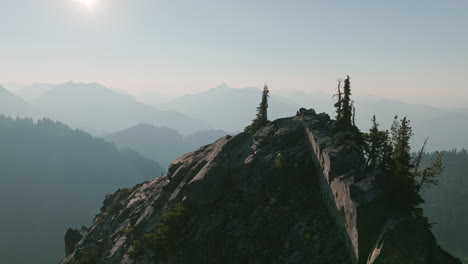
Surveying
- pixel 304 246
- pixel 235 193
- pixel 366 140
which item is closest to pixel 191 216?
pixel 235 193

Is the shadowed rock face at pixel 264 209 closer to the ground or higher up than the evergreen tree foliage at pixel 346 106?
closer to the ground

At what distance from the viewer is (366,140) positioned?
4266 cm

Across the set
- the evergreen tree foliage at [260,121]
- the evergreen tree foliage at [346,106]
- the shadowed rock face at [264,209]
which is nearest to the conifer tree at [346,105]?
the evergreen tree foliage at [346,106]

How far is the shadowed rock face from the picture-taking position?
28125 mm

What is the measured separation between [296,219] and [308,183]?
5538 millimetres

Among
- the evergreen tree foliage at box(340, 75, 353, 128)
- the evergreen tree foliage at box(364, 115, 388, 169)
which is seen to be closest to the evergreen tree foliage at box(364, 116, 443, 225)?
the evergreen tree foliage at box(364, 115, 388, 169)

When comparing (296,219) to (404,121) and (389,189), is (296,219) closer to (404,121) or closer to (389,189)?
(389,189)

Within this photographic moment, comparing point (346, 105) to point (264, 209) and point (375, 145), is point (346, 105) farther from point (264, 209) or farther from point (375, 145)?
point (264, 209)

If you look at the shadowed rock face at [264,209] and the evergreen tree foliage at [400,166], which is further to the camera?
the shadowed rock face at [264,209]

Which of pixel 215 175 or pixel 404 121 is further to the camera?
pixel 215 175

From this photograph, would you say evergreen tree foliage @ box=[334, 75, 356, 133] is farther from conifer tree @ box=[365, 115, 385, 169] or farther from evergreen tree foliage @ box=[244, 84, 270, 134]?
evergreen tree foliage @ box=[244, 84, 270, 134]

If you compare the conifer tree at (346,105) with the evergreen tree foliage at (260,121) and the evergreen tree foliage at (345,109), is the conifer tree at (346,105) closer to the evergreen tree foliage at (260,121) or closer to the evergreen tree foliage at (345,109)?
the evergreen tree foliage at (345,109)

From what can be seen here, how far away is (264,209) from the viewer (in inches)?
1531

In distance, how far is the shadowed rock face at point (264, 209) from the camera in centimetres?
2812
